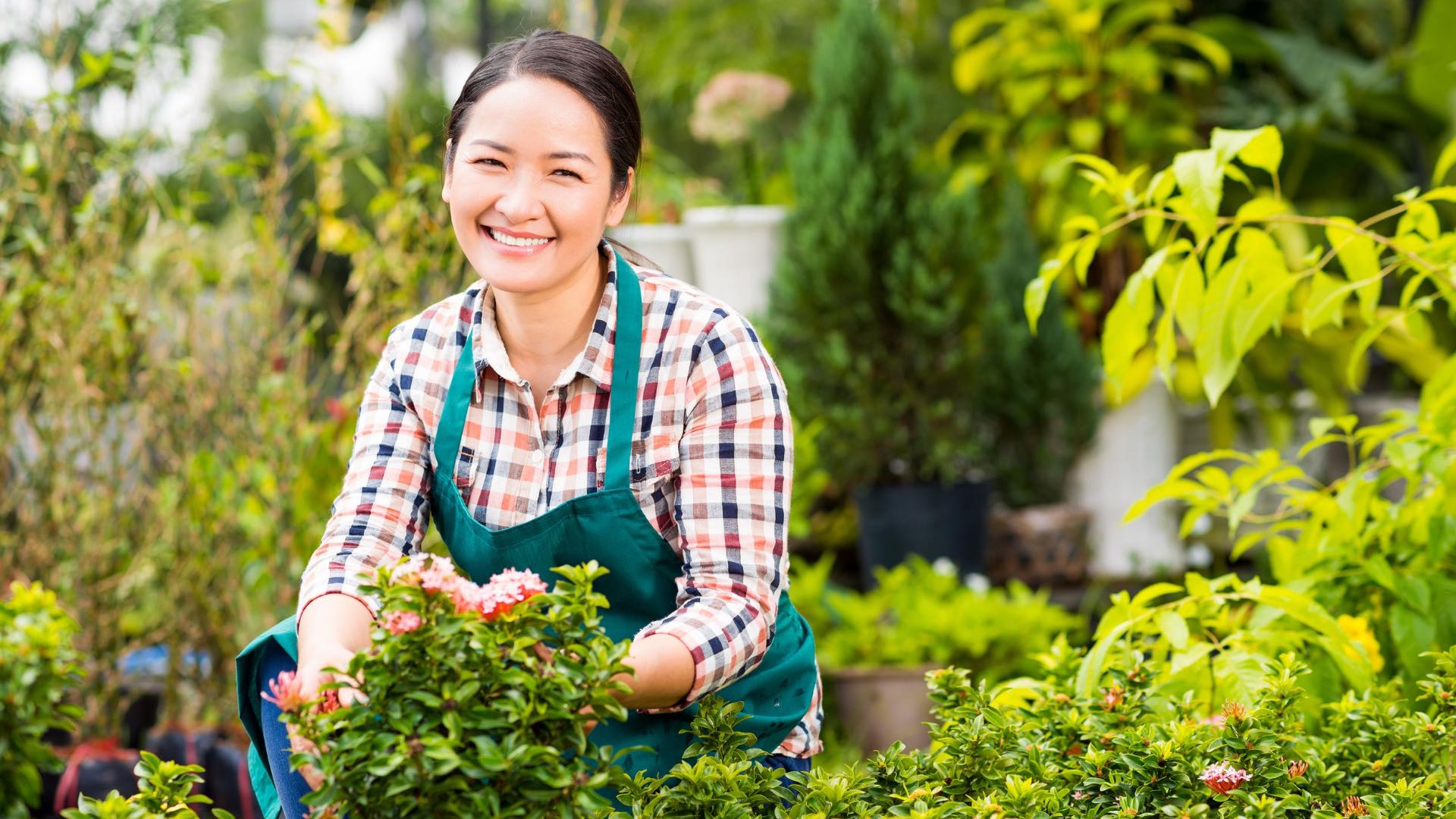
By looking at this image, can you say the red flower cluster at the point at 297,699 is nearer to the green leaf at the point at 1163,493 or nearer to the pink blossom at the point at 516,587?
the pink blossom at the point at 516,587

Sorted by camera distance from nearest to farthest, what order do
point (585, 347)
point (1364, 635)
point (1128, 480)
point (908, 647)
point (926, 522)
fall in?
point (585, 347) → point (1364, 635) → point (908, 647) → point (926, 522) → point (1128, 480)

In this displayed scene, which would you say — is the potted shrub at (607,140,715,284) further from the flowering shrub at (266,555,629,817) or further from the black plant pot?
the flowering shrub at (266,555,629,817)

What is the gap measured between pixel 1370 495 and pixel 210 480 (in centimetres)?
218

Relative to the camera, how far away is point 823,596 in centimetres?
357

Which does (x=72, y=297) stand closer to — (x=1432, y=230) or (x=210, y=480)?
(x=210, y=480)

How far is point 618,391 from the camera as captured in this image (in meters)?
1.69

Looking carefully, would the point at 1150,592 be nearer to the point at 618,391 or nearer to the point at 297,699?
the point at 618,391

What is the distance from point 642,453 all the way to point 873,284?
2.95 metres

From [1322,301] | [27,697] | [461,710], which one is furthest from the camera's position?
[27,697]

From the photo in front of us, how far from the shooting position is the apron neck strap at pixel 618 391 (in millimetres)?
1664

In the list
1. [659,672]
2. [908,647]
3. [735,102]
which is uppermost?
[735,102]

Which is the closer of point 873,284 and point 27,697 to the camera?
point 27,697

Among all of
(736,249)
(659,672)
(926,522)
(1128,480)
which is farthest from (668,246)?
(659,672)

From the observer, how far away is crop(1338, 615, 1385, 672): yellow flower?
2033 mm
